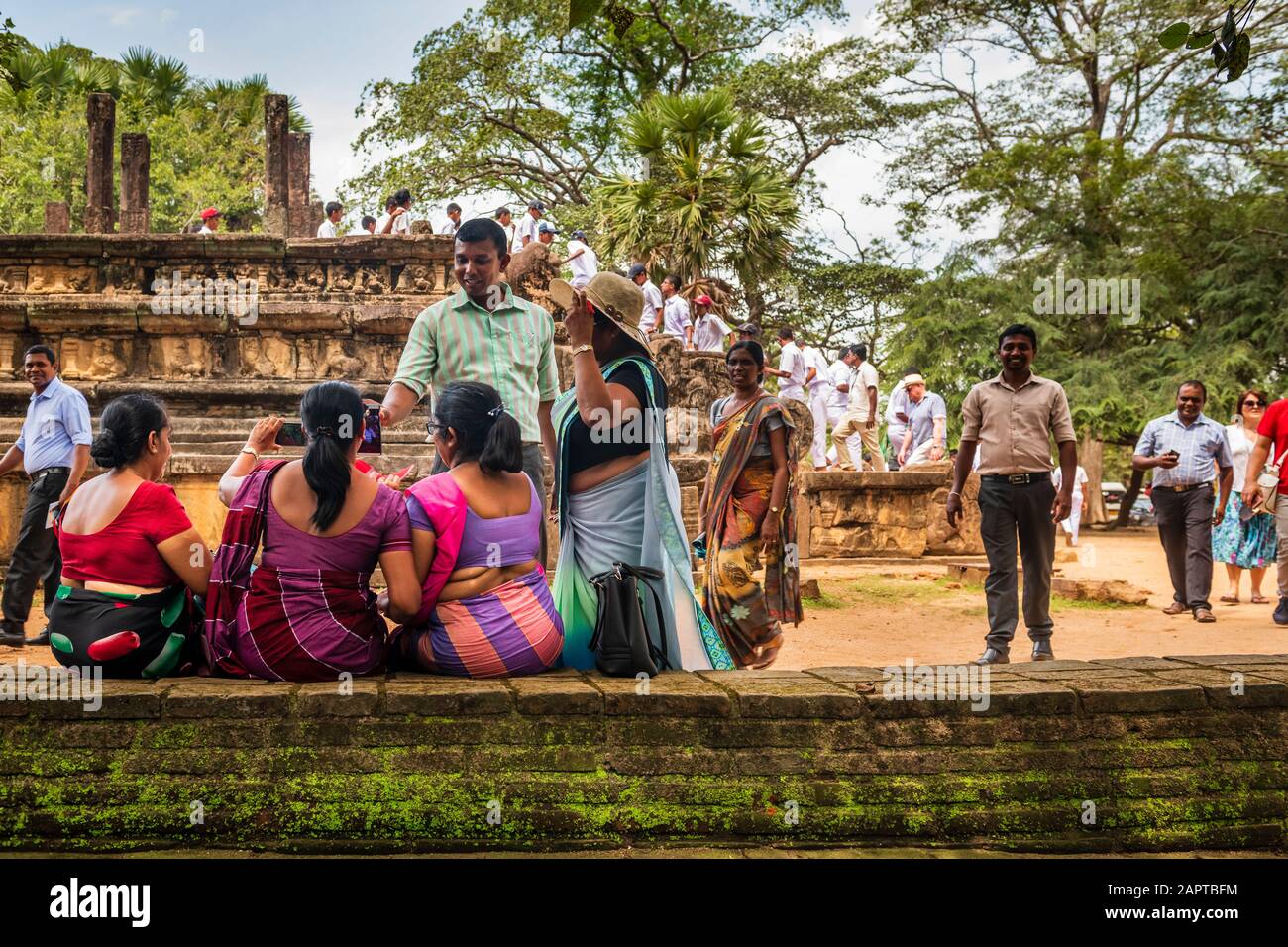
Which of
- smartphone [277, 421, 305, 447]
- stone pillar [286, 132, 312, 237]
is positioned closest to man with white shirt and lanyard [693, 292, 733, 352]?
stone pillar [286, 132, 312, 237]

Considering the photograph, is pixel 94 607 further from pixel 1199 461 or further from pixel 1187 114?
pixel 1187 114

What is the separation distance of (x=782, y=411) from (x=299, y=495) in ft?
8.74

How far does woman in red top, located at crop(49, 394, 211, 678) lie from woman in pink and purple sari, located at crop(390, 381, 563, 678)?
25.8 inches

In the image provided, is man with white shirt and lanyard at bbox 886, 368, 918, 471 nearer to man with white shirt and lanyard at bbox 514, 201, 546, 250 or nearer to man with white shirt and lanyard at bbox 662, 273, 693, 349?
man with white shirt and lanyard at bbox 662, 273, 693, 349

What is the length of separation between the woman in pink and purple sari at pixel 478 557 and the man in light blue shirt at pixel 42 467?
3854mm

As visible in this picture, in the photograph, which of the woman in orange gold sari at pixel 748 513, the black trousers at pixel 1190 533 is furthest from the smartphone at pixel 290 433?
the black trousers at pixel 1190 533

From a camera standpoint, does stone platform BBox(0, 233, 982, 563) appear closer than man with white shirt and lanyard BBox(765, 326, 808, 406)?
Yes

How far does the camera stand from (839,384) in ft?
45.7

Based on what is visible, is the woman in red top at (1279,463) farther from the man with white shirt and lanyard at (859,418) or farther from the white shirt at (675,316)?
the white shirt at (675,316)

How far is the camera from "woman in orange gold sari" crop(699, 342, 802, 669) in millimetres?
4980

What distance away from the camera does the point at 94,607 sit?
124 inches

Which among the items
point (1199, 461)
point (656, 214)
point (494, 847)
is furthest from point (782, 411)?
point (656, 214)

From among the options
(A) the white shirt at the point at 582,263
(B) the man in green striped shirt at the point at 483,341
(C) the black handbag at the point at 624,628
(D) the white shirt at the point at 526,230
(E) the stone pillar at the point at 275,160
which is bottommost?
(C) the black handbag at the point at 624,628

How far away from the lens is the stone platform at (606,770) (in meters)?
2.73
